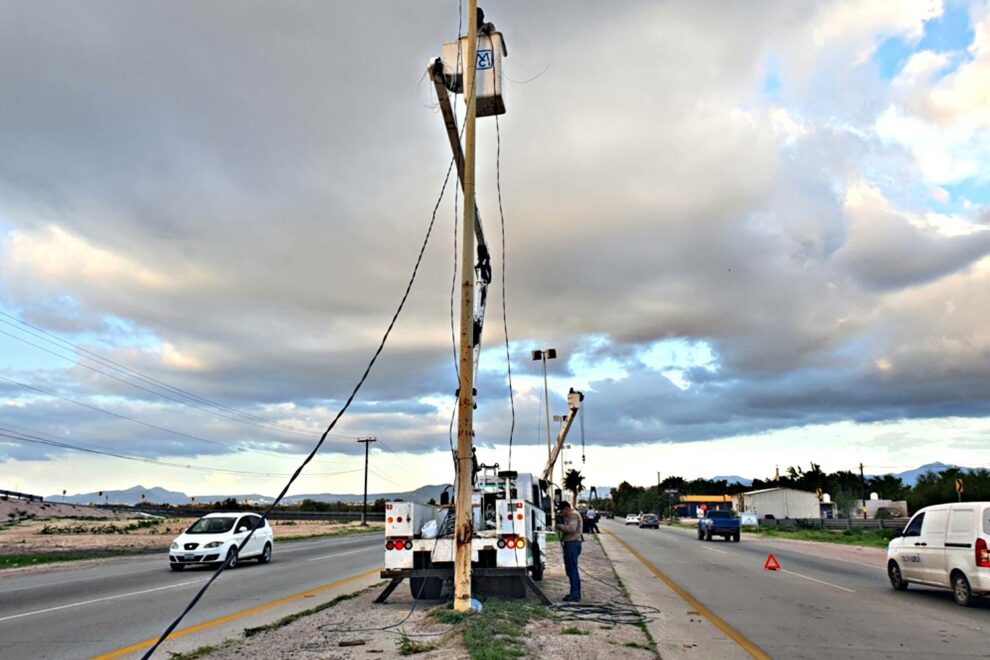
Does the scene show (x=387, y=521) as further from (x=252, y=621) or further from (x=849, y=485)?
(x=849, y=485)

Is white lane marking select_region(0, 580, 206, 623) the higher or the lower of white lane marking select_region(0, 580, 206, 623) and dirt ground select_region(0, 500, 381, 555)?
the higher

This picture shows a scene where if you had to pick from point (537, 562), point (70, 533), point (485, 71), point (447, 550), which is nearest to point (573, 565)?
point (537, 562)

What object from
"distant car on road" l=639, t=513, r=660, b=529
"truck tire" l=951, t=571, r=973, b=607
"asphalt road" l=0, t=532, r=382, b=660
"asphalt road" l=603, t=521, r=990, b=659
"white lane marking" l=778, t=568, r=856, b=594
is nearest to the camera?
"asphalt road" l=603, t=521, r=990, b=659

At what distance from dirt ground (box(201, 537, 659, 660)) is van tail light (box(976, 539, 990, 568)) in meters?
6.06

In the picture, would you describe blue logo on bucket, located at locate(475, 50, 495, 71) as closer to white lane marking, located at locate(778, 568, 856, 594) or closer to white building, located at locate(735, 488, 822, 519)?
white lane marking, located at locate(778, 568, 856, 594)

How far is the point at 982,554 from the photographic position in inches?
500

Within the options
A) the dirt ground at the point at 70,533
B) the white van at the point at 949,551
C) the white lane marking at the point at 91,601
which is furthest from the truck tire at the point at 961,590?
the dirt ground at the point at 70,533

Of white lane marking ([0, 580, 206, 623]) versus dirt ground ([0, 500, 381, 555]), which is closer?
white lane marking ([0, 580, 206, 623])

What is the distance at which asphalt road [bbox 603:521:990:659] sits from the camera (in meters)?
9.40

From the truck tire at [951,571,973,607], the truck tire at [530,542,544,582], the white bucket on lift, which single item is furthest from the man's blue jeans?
the white bucket on lift


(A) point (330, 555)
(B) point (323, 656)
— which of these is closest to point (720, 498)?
(A) point (330, 555)

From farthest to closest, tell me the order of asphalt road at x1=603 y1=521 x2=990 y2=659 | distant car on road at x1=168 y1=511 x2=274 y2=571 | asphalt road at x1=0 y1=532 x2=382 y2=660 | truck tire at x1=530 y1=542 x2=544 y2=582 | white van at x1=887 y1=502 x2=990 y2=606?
distant car on road at x1=168 y1=511 x2=274 y2=571 < truck tire at x1=530 y1=542 x2=544 y2=582 < white van at x1=887 y1=502 x2=990 y2=606 < asphalt road at x1=0 y1=532 x2=382 y2=660 < asphalt road at x1=603 y1=521 x2=990 y2=659

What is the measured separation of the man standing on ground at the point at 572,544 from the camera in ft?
41.6

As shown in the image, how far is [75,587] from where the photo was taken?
16.8 metres
